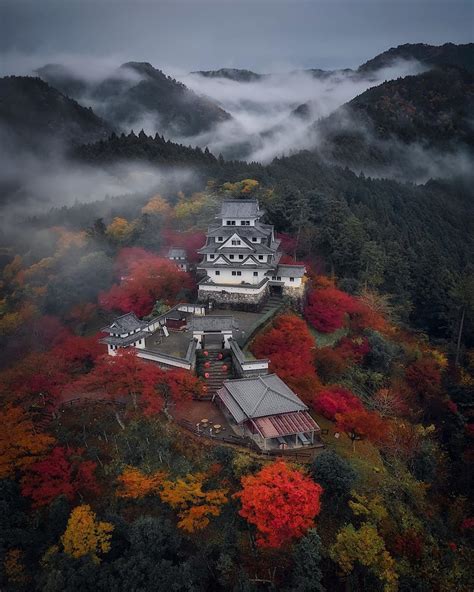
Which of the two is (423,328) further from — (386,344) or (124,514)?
(124,514)

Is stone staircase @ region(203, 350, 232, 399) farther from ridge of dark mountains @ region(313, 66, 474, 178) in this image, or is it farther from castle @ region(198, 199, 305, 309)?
ridge of dark mountains @ region(313, 66, 474, 178)

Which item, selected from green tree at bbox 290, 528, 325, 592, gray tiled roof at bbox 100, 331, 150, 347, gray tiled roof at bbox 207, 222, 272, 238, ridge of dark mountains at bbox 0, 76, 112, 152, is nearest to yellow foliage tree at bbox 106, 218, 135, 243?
gray tiled roof at bbox 207, 222, 272, 238

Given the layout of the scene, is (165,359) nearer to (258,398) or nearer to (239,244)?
(258,398)

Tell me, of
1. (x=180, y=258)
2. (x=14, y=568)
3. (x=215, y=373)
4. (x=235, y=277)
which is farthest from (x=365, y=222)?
(x=14, y=568)

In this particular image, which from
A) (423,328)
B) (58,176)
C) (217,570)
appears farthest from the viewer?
(58,176)

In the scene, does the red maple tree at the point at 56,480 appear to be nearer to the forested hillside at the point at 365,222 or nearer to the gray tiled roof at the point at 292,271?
the gray tiled roof at the point at 292,271

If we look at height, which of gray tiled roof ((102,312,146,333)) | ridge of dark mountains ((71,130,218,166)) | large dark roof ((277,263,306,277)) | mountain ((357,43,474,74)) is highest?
mountain ((357,43,474,74))

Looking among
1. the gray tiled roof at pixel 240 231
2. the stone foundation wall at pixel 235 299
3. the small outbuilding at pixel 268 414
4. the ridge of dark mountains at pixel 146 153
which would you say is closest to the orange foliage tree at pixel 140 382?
the small outbuilding at pixel 268 414

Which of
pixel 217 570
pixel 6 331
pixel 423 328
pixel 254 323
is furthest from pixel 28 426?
pixel 423 328
